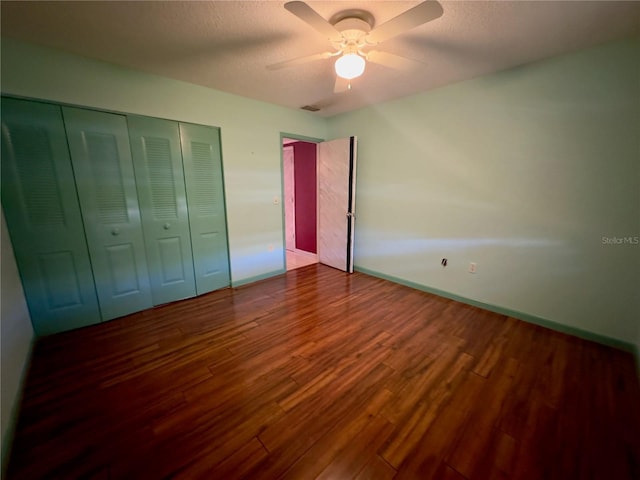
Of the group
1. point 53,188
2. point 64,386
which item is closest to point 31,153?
point 53,188

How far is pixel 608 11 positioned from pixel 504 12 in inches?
24.3

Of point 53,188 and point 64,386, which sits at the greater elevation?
point 53,188

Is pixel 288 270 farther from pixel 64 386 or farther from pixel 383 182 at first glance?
pixel 64 386

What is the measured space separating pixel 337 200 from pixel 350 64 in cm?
225

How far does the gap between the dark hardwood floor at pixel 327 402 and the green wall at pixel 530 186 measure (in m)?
0.44

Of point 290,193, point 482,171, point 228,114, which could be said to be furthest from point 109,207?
point 482,171

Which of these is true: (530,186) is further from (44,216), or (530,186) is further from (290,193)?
(44,216)

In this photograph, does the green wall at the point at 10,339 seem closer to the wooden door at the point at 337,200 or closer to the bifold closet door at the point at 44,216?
the bifold closet door at the point at 44,216

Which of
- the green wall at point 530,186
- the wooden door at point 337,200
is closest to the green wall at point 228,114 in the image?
the wooden door at point 337,200

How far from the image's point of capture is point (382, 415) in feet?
4.80

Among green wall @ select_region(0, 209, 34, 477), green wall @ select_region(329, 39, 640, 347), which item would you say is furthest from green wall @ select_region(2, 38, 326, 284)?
green wall @ select_region(329, 39, 640, 347)

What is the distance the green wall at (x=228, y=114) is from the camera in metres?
1.94

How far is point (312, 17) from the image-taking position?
132cm

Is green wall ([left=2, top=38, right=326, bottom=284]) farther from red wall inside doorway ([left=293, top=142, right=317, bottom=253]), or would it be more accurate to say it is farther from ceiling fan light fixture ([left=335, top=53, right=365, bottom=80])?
ceiling fan light fixture ([left=335, top=53, right=365, bottom=80])
